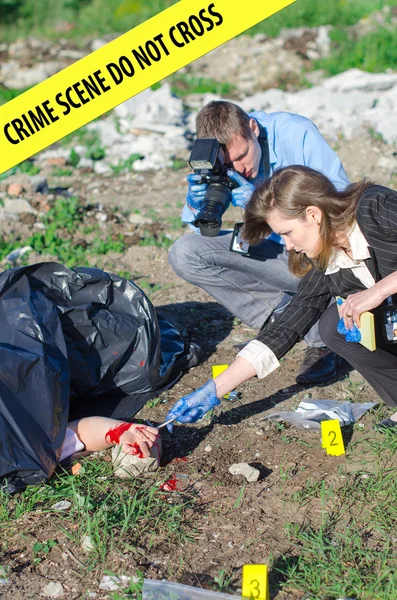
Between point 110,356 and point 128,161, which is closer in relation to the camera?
point 110,356

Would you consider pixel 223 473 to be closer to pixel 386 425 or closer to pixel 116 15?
pixel 386 425

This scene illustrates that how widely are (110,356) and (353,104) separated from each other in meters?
4.93

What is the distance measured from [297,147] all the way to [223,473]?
63.6 inches

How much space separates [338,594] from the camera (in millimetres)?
2145

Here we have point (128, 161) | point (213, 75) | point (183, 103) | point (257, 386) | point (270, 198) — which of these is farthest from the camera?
point (213, 75)

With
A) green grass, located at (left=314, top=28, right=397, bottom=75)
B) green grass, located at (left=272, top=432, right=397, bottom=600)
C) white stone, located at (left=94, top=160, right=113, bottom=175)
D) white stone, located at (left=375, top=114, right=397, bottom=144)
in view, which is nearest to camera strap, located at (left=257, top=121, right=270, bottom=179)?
green grass, located at (left=272, top=432, right=397, bottom=600)

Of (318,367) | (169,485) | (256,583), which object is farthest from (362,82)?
(256,583)

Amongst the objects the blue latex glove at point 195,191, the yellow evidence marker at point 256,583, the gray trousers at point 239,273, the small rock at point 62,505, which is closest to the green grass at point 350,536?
the yellow evidence marker at point 256,583

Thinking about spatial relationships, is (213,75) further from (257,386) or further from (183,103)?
(257,386)

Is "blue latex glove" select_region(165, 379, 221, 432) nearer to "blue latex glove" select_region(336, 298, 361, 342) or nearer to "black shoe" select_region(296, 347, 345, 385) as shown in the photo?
"blue latex glove" select_region(336, 298, 361, 342)

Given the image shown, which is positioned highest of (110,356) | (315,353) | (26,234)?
(26,234)

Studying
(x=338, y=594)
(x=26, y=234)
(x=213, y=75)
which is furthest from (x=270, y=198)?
(x=213, y=75)

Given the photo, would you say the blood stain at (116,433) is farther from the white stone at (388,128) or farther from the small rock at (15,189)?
the white stone at (388,128)

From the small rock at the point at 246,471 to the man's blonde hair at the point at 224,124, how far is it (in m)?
1.44
